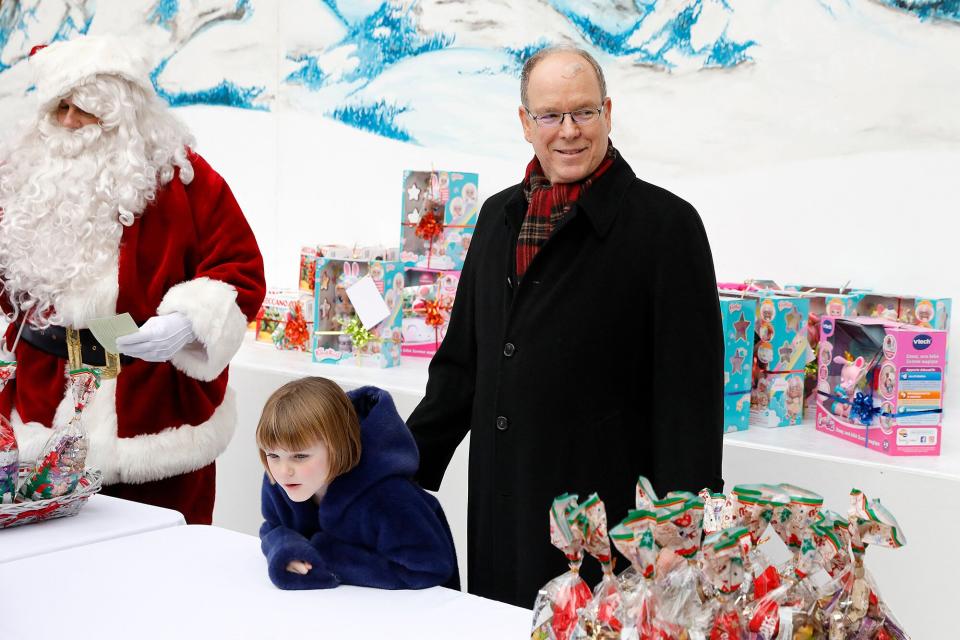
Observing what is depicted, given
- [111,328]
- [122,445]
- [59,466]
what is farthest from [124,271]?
[59,466]

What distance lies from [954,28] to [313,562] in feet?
8.32

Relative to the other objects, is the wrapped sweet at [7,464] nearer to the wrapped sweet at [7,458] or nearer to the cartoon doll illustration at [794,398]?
the wrapped sweet at [7,458]

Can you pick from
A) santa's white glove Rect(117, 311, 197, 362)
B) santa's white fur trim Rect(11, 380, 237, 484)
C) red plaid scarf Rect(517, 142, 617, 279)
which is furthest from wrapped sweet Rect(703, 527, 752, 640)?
santa's white fur trim Rect(11, 380, 237, 484)

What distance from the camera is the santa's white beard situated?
2645 millimetres

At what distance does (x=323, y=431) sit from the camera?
175cm

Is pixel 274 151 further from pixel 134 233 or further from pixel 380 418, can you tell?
pixel 380 418

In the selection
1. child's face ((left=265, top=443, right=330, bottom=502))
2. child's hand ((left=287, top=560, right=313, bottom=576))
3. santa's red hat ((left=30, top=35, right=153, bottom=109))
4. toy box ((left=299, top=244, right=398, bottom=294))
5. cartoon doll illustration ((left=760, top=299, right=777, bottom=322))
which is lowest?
child's hand ((left=287, top=560, right=313, bottom=576))

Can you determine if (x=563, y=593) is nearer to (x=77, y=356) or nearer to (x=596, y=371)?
(x=596, y=371)

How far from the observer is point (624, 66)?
3705 millimetres

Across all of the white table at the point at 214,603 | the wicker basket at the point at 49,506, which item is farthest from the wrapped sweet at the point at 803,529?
the wicker basket at the point at 49,506

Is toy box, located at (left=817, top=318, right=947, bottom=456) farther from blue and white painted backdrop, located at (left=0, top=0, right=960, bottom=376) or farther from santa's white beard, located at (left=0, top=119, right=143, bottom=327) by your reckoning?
santa's white beard, located at (left=0, top=119, right=143, bottom=327)

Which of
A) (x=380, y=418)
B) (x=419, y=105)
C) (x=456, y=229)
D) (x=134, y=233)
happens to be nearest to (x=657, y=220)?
(x=380, y=418)

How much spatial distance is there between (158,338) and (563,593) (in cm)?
162

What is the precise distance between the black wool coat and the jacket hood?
0.70 feet
